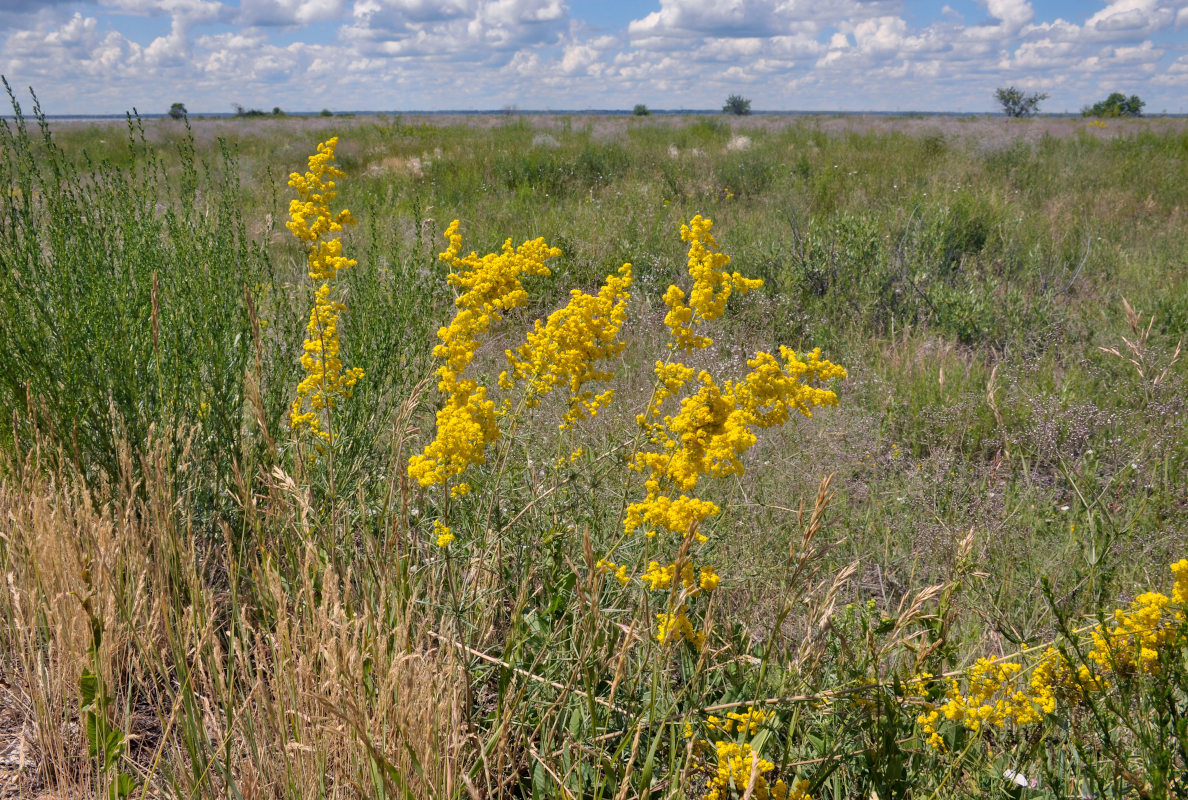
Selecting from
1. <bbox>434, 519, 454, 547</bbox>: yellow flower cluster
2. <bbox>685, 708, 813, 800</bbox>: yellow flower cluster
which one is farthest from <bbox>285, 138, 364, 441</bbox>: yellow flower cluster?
<bbox>685, 708, 813, 800</bbox>: yellow flower cluster

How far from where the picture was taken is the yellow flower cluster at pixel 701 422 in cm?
161

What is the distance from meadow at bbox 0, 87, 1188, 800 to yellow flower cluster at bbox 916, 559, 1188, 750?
1 centimetres

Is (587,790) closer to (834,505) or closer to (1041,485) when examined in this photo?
(834,505)

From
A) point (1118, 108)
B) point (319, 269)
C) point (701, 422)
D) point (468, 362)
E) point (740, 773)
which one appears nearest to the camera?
point (740, 773)

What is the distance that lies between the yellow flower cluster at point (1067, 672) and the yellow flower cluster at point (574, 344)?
121 cm

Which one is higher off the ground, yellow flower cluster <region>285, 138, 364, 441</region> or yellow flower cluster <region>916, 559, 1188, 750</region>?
yellow flower cluster <region>285, 138, 364, 441</region>

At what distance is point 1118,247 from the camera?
718 centimetres

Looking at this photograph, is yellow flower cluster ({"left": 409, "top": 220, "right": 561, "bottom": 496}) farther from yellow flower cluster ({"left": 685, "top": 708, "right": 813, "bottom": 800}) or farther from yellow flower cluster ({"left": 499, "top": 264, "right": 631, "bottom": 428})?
yellow flower cluster ({"left": 685, "top": 708, "right": 813, "bottom": 800})

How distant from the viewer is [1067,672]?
1.70m

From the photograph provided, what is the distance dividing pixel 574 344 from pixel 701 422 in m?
0.53

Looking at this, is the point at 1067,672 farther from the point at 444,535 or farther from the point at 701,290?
the point at 444,535

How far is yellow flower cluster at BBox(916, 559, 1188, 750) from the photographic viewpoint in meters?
1.54

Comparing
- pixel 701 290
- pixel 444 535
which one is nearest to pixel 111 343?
pixel 444 535

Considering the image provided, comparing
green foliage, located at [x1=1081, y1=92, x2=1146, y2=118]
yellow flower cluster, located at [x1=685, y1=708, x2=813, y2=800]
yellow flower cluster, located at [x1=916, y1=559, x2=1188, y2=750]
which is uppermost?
green foliage, located at [x1=1081, y1=92, x2=1146, y2=118]
